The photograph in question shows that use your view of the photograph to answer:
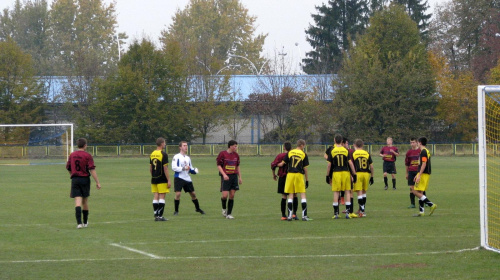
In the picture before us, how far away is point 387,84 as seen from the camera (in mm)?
59688

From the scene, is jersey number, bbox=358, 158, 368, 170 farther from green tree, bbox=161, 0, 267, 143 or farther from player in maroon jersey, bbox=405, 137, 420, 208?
green tree, bbox=161, 0, 267, 143

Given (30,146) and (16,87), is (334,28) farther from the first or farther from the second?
(30,146)

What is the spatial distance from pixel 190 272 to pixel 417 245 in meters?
4.16

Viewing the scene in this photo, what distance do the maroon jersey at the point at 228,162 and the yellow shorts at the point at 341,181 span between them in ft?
7.75

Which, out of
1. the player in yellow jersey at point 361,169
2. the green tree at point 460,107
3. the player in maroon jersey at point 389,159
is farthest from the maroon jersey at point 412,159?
the green tree at point 460,107

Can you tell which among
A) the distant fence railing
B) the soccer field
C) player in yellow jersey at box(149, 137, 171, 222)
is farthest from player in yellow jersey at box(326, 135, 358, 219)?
the distant fence railing

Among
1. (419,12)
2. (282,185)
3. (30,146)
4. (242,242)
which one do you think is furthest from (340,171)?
(419,12)

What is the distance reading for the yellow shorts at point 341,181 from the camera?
15.7 meters

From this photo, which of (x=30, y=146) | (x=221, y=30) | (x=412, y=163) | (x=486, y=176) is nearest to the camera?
(x=486, y=176)

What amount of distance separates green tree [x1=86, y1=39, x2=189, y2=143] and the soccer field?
40724 mm

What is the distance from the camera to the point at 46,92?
6681cm

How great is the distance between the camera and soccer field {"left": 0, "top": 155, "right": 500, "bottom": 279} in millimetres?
9289

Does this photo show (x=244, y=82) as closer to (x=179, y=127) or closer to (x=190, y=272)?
(x=179, y=127)

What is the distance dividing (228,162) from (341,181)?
268 centimetres
